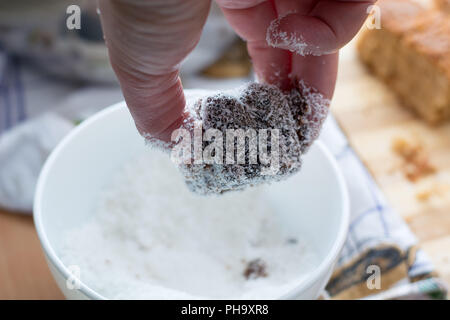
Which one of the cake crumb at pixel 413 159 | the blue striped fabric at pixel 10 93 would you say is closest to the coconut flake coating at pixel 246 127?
the cake crumb at pixel 413 159

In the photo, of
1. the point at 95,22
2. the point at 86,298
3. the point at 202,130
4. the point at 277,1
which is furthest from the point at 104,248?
the point at 95,22

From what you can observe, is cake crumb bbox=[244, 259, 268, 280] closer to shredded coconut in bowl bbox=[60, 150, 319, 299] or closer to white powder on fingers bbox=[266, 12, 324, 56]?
shredded coconut in bowl bbox=[60, 150, 319, 299]

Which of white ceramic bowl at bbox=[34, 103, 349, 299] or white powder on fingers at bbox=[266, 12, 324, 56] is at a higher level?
white powder on fingers at bbox=[266, 12, 324, 56]

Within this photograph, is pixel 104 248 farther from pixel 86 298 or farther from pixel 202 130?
pixel 202 130

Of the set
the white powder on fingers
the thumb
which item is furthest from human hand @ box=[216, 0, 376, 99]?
the thumb

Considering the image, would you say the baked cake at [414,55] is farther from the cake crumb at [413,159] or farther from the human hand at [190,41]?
the human hand at [190,41]

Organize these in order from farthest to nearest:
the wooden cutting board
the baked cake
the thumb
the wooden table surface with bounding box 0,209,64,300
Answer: the baked cake
the wooden cutting board
the wooden table surface with bounding box 0,209,64,300
the thumb

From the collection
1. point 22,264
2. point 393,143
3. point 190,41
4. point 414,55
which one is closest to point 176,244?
point 22,264

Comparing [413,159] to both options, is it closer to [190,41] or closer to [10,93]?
[190,41]
